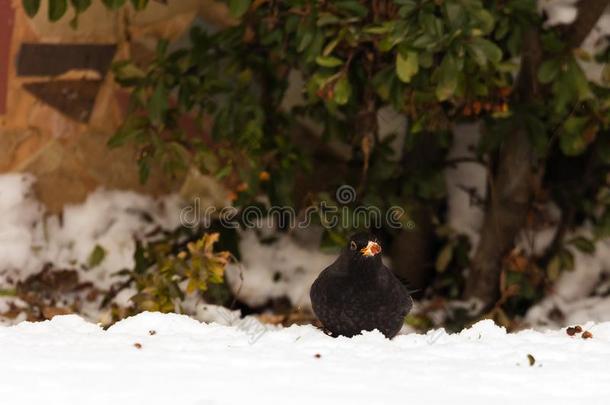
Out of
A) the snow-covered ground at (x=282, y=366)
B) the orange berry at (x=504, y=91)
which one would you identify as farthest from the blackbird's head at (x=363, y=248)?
the orange berry at (x=504, y=91)

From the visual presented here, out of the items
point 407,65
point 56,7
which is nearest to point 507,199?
point 407,65

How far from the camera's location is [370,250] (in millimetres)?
3098

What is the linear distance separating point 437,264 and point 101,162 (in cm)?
163

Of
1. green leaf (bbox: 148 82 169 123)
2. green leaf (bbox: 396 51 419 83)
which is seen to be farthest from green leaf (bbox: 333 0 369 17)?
green leaf (bbox: 148 82 169 123)

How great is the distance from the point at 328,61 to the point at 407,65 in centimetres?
37

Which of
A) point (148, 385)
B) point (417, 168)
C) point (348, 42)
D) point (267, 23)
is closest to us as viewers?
point (148, 385)

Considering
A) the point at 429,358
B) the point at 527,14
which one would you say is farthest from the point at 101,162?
the point at 429,358

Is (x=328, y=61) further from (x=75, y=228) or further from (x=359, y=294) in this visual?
(x=75, y=228)

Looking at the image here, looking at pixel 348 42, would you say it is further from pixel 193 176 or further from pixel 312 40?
pixel 193 176

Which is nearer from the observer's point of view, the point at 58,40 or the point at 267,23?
the point at 267,23

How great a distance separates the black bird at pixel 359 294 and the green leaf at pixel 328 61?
0.93 meters

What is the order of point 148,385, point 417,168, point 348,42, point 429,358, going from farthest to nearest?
point 417,168 < point 348,42 < point 429,358 < point 148,385

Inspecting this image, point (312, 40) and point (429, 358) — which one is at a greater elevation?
point (312, 40)

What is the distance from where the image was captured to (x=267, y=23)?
4.53 metres
